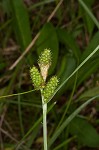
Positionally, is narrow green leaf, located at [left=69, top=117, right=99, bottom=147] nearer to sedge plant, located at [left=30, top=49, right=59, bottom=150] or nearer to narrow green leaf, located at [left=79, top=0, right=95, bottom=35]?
narrow green leaf, located at [left=79, top=0, right=95, bottom=35]

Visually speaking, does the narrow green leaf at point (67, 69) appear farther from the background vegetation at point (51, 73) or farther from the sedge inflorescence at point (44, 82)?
the sedge inflorescence at point (44, 82)

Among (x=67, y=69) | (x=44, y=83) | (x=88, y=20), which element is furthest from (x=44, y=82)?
(x=88, y=20)

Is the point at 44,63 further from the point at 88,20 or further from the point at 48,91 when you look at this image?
the point at 88,20

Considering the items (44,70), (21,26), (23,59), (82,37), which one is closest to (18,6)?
(21,26)

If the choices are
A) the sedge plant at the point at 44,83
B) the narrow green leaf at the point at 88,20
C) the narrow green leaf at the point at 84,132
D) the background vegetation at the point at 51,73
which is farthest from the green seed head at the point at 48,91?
the narrow green leaf at the point at 88,20

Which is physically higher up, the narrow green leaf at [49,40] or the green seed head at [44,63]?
the narrow green leaf at [49,40]

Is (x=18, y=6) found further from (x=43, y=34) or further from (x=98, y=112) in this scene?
(x=98, y=112)

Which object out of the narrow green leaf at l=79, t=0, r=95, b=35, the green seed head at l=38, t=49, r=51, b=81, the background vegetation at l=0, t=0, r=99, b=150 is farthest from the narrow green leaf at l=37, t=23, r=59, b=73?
the green seed head at l=38, t=49, r=51, b=81
